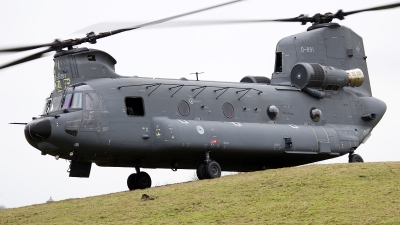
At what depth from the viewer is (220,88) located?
28656 millimetres

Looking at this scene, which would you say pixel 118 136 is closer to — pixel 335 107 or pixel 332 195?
pixel 332 195

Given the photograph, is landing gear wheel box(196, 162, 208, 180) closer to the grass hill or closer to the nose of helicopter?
the grass hill

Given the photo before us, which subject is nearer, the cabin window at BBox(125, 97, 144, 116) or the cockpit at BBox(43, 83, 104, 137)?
the cockpit at BBox(43, 83, 104, 137)

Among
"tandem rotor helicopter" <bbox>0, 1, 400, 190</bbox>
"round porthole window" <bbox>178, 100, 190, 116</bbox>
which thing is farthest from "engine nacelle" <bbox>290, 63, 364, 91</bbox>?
"round porthole window" <bbox>178, 100, 190, 116</bbox>

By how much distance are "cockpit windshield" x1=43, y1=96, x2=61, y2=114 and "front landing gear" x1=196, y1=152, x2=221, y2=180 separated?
543 centimetres

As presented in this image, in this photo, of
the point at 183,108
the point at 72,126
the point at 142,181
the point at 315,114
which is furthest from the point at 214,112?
the point at 72,126

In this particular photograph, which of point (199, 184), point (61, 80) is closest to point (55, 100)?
point (61, 80)

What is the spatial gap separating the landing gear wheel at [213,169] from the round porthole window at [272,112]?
3.50 metres

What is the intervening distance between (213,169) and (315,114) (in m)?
5.95

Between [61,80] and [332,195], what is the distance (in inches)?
413

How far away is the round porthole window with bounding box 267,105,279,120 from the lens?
1161 inches

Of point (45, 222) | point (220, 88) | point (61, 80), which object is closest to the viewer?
point (45, 222)

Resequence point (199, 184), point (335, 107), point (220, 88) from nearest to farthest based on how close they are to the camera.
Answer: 1. point (199, 184)
2. point (220, 88)
3. point (335, 107)

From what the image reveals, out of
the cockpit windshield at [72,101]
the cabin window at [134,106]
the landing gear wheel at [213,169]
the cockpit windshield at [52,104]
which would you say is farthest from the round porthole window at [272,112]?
the cockpit windshield at [52,104]
